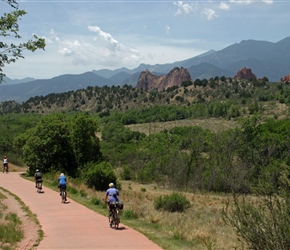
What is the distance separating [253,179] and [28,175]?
18.9 metres

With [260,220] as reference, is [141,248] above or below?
below

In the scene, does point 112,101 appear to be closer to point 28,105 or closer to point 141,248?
point 28,105

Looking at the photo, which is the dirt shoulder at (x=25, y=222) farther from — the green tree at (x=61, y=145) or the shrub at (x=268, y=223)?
the green tree at (x=61, y=145)

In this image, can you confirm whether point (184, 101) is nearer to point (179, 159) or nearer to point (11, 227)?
point (179, 159)

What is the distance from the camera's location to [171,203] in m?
22.6

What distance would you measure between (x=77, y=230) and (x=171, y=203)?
10551mm

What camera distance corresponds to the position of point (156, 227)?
14.4m

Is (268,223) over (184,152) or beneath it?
over

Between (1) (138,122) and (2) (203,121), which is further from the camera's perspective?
(1) (138,122)

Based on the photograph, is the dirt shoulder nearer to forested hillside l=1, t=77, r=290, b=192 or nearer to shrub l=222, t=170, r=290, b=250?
shrub l=222, t=170, r=290, b=250

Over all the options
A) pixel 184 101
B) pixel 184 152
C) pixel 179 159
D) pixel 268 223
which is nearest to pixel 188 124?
pixel 184 101

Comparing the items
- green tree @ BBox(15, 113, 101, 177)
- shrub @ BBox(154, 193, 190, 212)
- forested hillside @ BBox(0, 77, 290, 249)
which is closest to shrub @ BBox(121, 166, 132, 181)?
forested hillside @ BBox(0, 77, 290, 249)

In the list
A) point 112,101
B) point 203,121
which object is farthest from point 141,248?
point 112,101

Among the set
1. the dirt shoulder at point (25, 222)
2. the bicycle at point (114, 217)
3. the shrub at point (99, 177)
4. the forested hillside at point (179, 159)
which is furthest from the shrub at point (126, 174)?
the bicycle at point (114, 217)
